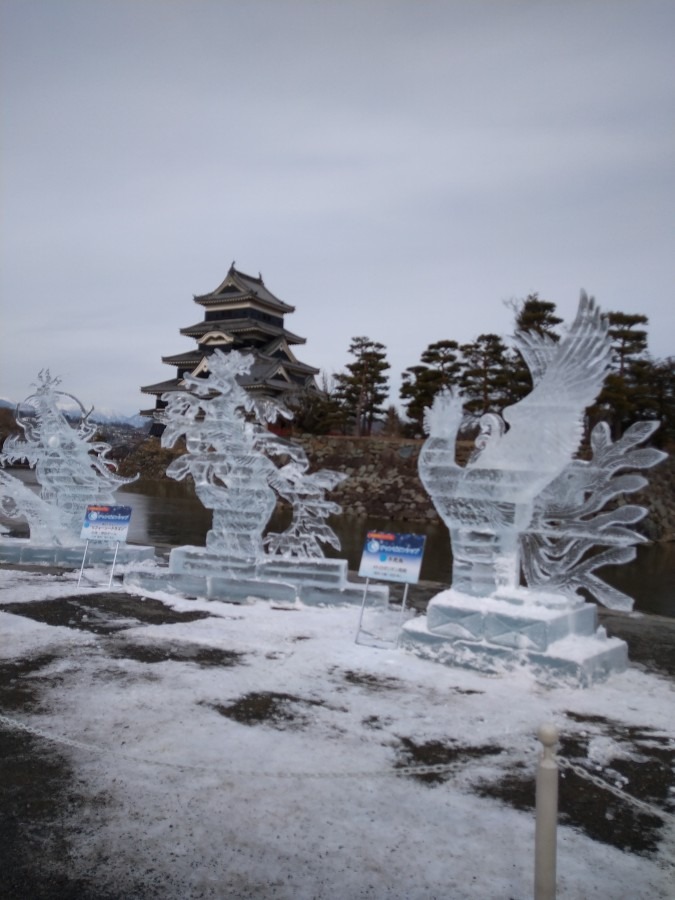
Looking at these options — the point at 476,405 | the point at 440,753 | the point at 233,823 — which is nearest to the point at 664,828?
the point at 440,753

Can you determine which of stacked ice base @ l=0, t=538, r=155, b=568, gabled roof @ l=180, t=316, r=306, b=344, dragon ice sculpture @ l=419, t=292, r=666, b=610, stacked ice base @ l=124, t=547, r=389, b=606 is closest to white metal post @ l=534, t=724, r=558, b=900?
dragon ice sculpture @ l=419, t=292, r=666, b=610

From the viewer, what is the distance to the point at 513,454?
5.61 meters

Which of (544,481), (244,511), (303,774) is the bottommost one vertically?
(303,774)

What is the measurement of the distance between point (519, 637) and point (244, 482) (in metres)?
3.54

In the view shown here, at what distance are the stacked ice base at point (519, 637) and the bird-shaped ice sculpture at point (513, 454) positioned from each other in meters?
0.27

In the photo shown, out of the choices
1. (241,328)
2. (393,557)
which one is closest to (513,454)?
(393,557)

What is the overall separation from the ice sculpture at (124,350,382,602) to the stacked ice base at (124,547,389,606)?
0.01 m

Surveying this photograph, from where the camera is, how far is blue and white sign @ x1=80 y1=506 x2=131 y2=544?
8086 millimetres

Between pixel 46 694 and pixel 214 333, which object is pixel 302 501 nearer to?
pixel 46 694

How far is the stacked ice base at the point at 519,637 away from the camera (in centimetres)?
497

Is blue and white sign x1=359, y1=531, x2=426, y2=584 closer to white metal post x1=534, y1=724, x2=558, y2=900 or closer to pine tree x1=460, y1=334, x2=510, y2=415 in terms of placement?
white metal post x1=534, y1=724, x2=558, y2=900

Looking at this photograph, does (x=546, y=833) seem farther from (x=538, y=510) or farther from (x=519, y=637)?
(x=538, y=510)

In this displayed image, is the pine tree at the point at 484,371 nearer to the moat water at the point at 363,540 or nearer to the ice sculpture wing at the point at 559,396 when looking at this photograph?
the moat water at the point at 363,540

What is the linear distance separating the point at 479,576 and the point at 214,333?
27009 millimetres
